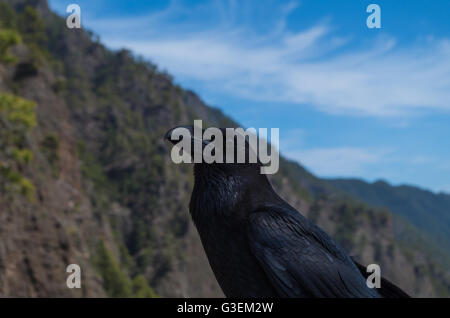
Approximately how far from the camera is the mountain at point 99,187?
26.3 m

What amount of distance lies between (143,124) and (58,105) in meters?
38.5

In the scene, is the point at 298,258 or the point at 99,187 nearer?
the point at 298,258

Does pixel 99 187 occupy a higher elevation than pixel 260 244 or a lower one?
lower

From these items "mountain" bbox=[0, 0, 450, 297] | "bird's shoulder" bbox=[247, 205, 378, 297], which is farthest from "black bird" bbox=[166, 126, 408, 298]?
"mountain" bbox=[0, 0, 450, 297]

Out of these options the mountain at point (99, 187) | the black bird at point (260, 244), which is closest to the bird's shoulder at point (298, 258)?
the black bird at point (260, 244)

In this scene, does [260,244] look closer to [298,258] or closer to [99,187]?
[298,258]

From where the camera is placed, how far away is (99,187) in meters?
74.4

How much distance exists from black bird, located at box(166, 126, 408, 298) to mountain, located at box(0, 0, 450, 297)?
15.5 metres

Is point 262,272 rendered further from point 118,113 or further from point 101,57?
point 101,57

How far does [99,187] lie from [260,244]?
74.1 metres

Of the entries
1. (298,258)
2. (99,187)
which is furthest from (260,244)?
(99,187)

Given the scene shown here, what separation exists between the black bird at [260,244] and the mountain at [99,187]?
A: 15.5 meters

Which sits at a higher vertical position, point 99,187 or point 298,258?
point 298,258
